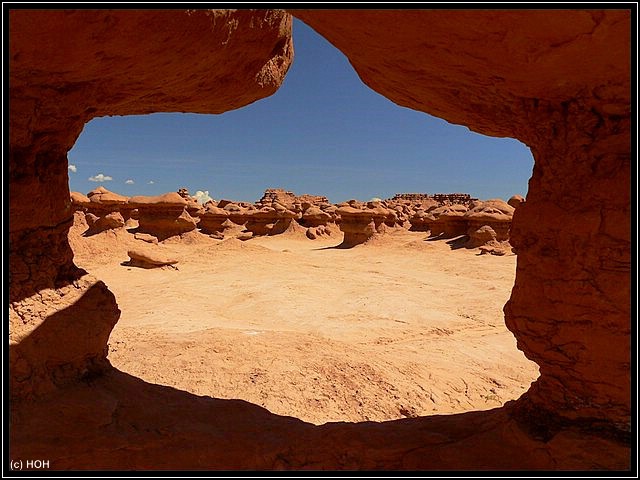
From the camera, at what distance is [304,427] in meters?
3.43

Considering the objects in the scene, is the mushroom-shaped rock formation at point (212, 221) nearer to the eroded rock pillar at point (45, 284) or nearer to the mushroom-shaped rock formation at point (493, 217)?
the mushroom-shaped rock formation at point (493, 217)

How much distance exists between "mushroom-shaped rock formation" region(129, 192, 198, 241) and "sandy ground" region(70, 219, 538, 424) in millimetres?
2949

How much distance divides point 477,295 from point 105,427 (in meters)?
9.03

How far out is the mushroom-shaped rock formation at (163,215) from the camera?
16734 mm

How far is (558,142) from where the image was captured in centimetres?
255

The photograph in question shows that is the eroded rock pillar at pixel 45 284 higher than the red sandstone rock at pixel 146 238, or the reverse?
the eroded rock pillar at pixel 45 284

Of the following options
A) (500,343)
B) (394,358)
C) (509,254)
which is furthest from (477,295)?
(509,254)

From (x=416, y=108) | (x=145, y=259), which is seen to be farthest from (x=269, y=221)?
(x=416, y=108)

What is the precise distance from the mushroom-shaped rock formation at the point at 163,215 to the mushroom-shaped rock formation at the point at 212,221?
17.5 ft

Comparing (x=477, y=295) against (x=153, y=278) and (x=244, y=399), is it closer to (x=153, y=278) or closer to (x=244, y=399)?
(x=244, y=399)

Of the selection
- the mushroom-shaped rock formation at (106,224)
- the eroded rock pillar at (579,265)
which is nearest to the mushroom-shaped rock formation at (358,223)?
the mushroom-shaped rock formation at (106,224)

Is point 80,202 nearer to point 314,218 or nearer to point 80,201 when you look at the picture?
point 80,201

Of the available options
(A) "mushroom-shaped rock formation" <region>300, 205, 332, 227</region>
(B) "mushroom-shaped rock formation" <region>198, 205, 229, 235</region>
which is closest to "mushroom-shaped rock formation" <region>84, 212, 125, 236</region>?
(B) "mushroom-shaped rock formation" <region>198, 205, 229, 235</region>

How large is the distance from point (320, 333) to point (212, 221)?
1740 cm
